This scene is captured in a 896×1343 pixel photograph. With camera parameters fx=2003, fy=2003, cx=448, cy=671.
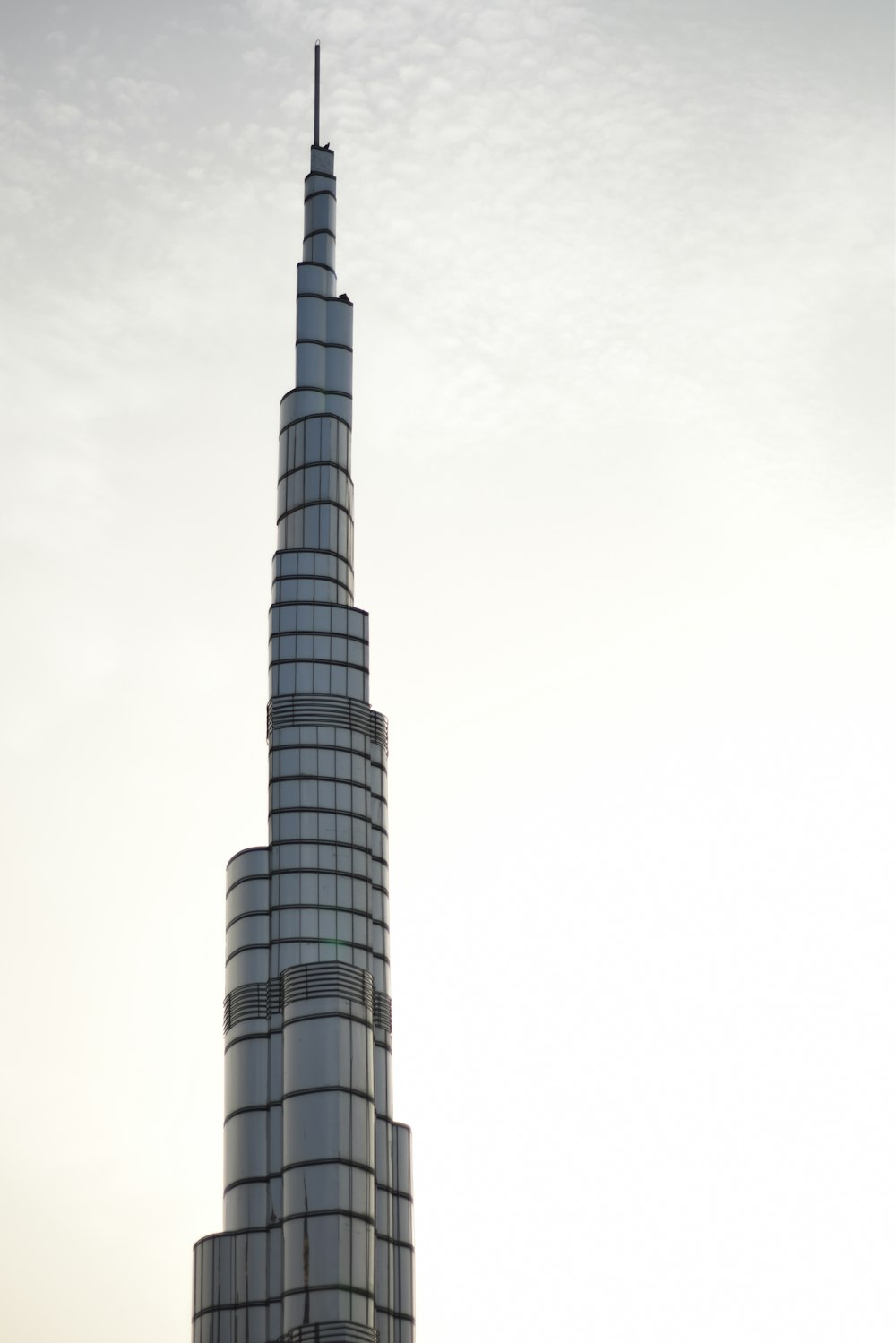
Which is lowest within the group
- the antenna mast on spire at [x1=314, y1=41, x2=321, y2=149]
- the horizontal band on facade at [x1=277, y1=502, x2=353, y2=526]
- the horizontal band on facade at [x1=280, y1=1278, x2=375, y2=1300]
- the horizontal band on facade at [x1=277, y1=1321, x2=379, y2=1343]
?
the horizontal band on facade at [x1=277, y1=1321, x2=379, y2=1343]

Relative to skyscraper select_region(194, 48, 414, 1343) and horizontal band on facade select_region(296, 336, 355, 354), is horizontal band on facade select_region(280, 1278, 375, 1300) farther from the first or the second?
horizontal band on facade select_region(296, 336, 355, 354)

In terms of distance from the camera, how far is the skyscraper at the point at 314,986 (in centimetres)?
5281

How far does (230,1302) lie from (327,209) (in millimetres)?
38513

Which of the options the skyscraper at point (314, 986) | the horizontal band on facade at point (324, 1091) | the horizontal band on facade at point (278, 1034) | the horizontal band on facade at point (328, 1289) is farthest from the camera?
the horizontal band on facade at point (278, 1034)

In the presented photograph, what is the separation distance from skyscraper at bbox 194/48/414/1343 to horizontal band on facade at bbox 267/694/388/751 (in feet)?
0.16

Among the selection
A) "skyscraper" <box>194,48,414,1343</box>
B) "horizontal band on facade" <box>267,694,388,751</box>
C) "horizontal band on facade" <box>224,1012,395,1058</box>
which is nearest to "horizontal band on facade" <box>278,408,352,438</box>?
"skyscraper" <box>194,48,414,1343</box>

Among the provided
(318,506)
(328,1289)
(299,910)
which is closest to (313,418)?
(318,506)

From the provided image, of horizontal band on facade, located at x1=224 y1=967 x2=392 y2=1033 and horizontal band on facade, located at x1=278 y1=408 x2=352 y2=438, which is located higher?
horizontal band on facade, located at x1=278 y1=408 x2=352 y2=438

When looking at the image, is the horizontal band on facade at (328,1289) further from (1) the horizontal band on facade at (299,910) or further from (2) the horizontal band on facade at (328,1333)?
(1) the horizontal band on facade at (299,910)

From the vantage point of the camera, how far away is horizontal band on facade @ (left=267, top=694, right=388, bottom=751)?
203 ft

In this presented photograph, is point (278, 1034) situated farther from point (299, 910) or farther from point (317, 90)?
point (317, 90)

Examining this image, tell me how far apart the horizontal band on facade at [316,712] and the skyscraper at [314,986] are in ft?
0.16

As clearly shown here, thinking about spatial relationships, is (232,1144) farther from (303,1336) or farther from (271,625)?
(271,625)

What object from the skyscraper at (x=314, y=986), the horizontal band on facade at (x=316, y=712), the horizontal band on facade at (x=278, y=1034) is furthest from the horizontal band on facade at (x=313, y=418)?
the horizontal band on facade at (x=278, y=1034)
